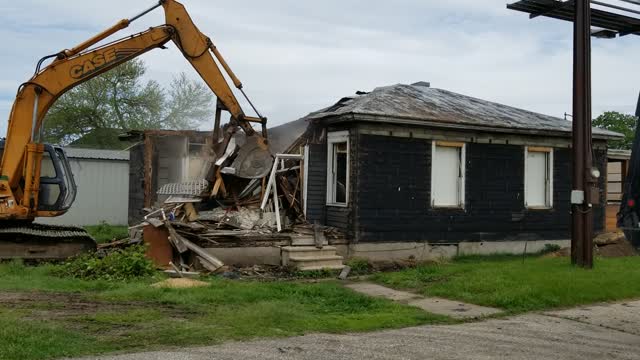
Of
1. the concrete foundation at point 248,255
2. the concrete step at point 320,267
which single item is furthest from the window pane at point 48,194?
the concrete step at point 320,267

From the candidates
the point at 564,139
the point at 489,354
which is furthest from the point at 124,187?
the point at 489,354

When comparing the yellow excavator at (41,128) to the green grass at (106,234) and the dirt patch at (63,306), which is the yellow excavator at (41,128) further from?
the dirt patch at (63,306)

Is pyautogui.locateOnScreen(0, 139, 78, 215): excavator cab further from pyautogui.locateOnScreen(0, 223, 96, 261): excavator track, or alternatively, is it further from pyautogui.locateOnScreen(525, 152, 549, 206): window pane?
pyautogui.locateOnScreen(525, 152, 549, 206): window pane

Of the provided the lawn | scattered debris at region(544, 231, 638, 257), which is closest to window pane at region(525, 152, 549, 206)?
scattered debris at region(544, 231, 638, 257)

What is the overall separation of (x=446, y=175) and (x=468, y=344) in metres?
9.13

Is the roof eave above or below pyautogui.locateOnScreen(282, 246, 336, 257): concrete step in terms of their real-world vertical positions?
above

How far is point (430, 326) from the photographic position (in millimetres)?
8539

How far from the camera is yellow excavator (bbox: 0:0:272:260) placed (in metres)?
13.5

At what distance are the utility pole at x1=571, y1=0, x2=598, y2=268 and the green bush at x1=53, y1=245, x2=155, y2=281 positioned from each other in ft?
27.2

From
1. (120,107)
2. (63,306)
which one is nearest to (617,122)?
(120,107)

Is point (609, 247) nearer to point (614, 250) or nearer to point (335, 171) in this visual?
point (614, 250)

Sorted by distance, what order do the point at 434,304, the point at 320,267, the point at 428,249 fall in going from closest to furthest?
the point at 434,304 → the point at 320,267 → the point at 428,249

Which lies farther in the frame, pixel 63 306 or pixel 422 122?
pixel 422 122

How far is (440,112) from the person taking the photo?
16.4 metres
